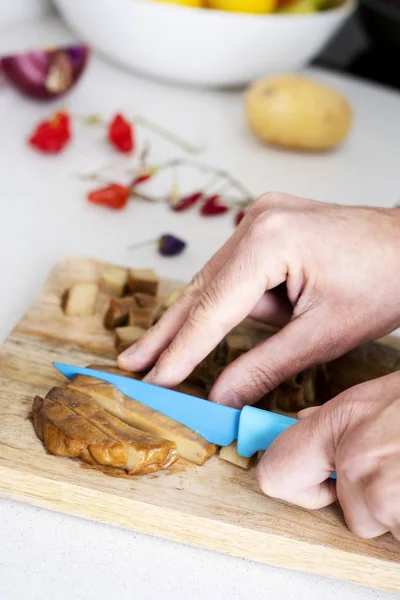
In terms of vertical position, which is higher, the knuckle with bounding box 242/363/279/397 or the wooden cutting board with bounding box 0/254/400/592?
the knuckle with bounding box 242/363/279/397

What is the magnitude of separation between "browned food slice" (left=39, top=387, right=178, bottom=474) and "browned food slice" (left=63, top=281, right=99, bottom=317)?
0.27 meters

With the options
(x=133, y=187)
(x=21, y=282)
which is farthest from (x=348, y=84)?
(x=21, y=282)

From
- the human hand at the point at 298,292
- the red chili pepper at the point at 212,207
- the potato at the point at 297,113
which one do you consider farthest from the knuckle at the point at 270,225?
the potato at the point at 297,113

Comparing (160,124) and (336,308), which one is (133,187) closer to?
(160,124)

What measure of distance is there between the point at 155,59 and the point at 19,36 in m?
0.57

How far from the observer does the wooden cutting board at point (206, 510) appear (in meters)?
1.09

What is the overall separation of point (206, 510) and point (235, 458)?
0.37 feet

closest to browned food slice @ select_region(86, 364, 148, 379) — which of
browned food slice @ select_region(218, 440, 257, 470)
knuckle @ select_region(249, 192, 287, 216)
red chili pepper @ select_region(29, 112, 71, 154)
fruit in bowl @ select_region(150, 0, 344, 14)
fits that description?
browned food slice @ select_region(218, 440, 257, 470)

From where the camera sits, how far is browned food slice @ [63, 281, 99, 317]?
4.83 ft

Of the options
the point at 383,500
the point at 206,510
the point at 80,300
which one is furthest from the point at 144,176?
the point at 383,500

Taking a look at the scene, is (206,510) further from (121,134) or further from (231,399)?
(121,134)

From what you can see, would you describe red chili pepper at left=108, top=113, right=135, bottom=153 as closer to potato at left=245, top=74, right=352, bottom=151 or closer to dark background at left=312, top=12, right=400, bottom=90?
potato at left=245, top=74, right=352, bottom=151

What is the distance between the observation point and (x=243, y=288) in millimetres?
1211

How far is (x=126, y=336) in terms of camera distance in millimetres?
1399
